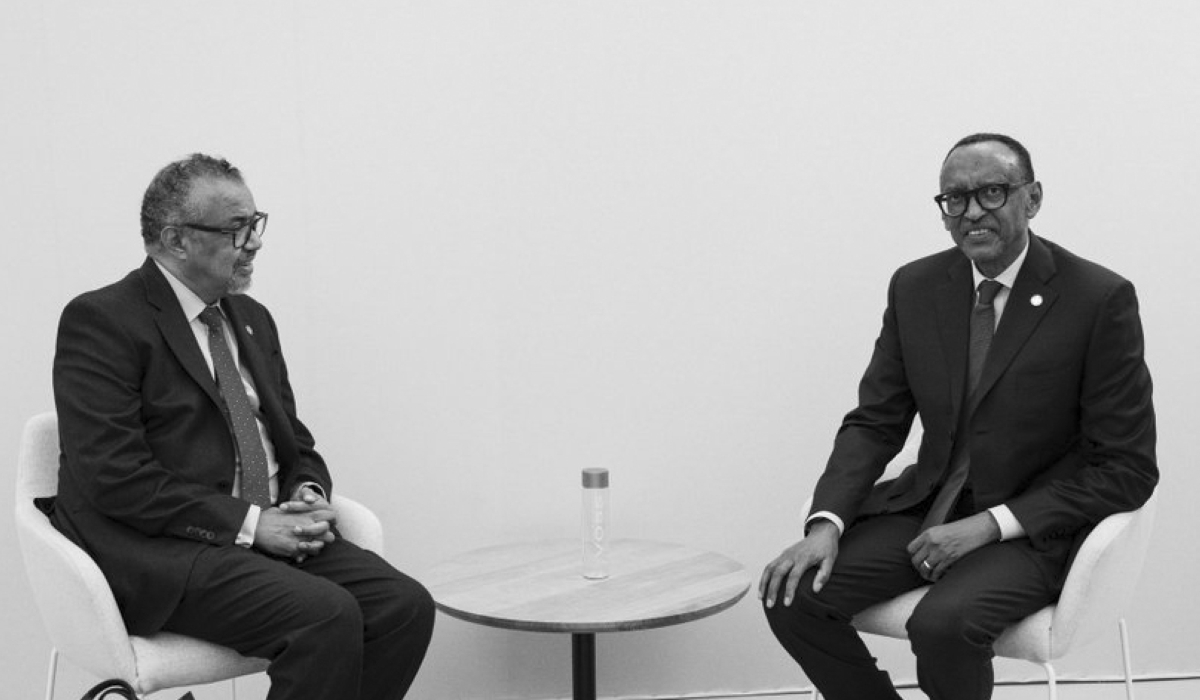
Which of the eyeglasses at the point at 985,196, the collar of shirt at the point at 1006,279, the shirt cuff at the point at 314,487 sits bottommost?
the shirt cuff at the point at 314,487

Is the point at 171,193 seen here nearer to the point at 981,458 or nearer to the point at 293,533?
the point at 293,533

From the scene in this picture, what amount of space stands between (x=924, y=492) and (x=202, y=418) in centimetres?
174

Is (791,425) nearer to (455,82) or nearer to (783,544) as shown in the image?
(783,544)

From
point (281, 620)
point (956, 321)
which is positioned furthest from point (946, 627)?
point (281, 620)

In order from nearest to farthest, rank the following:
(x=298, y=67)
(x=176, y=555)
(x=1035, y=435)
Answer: (x=176, y=555) → (x=1035, y=435) → (x=298, y=67)

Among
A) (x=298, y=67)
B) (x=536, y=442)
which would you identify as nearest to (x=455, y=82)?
(x=298, y=67)

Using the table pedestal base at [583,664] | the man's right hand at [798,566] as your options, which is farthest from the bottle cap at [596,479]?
the man's right hand at [798,566]

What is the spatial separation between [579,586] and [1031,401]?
1178 millimetres

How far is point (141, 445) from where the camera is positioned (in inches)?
119

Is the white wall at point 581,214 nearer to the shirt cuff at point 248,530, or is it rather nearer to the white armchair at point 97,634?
the shirt cuff at point 248,530

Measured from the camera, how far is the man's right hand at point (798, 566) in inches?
125

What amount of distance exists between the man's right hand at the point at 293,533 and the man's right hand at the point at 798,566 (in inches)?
40.6

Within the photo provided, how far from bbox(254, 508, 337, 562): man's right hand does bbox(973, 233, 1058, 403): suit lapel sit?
157 centimetres

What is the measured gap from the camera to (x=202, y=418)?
3.15 meters
